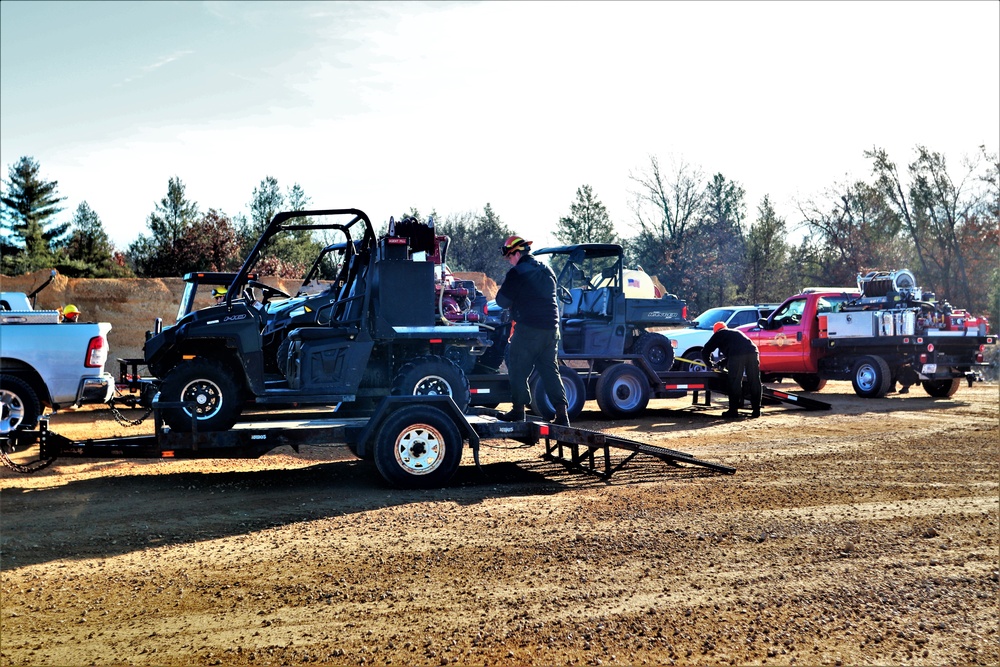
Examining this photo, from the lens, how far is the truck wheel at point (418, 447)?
7.93m

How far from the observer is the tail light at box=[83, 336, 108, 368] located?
37.4 feet

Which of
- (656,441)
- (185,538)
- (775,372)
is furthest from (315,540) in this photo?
(775,372)

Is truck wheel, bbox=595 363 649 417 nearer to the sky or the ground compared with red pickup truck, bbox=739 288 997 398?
nearer to the ground

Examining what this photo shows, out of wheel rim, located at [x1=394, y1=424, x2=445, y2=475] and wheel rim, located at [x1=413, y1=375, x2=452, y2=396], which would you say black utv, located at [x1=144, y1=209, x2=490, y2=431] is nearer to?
wheel rim, located at [x1=413, y1=375, x2=452, y2=396]

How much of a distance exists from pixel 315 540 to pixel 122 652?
2079 millimetres

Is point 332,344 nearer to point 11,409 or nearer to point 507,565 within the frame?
point 507,565

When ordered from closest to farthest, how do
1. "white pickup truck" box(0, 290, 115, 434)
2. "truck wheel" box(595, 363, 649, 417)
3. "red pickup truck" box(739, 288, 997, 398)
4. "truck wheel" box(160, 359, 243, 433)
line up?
"truck wheel" box(160, 359, 243, 433) → "white pickup truck" box(0, 290, 115, 434) → "truck wheel" box(595, 363, 649, 417) → "red pickup truck" box(739, 288, 997, 398)

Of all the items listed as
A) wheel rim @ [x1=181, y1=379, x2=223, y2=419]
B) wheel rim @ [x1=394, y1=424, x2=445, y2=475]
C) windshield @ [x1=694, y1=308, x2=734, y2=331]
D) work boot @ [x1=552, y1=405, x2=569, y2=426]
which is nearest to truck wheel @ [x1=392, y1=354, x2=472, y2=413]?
work boot @ [x1=552, y1=405, x2=569, y2=426]

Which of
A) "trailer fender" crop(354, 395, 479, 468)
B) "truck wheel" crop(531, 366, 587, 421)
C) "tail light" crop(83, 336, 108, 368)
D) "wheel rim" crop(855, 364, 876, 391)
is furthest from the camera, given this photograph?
"wheel rim" crop(855, 364, 876, 391)

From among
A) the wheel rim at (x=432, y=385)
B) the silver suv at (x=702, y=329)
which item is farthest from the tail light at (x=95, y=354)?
the silver suv at (x=702, y=329)

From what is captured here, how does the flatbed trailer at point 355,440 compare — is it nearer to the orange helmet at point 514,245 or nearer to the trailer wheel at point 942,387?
the orange helmet at point 514,245

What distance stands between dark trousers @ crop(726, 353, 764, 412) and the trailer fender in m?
7.57

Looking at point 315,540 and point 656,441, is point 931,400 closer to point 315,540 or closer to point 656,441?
point 656,441

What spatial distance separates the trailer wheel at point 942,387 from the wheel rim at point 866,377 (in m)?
1.14
